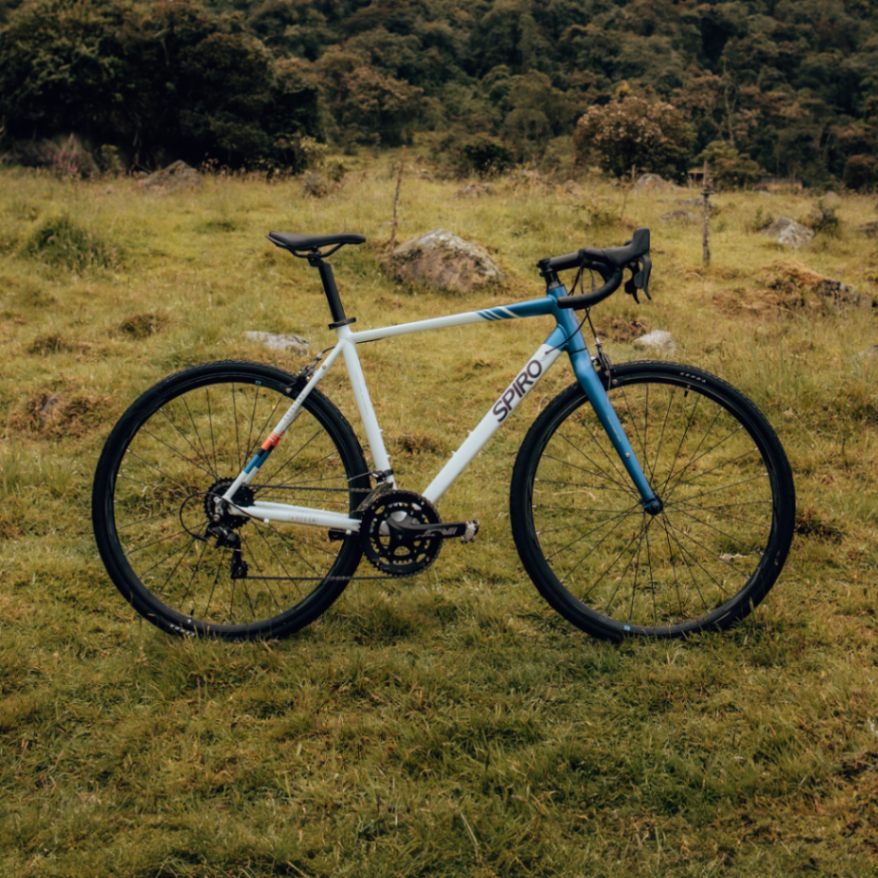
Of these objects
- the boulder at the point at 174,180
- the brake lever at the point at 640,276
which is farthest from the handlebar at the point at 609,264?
the boulder at the point at 174,180

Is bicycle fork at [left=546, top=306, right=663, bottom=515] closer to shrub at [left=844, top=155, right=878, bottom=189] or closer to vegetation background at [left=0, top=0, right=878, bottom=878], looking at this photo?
vegetation background at [left=0, top=0, right=878, bottom=878]

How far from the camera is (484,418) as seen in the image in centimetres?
380

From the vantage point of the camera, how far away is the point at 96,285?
375 inches

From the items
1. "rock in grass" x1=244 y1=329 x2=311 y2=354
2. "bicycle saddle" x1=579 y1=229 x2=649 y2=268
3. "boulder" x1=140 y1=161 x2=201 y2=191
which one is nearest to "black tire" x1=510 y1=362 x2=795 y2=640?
"bicycle saddle" x1=579 y1=229 x2=649 y2=268

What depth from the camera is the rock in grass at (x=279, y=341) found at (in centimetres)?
757

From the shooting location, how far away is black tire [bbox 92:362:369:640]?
3830 millimetres

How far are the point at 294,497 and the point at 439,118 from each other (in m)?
48.0

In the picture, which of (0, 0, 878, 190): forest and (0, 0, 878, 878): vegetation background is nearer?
(0, 0, 878, 878): vegetation background

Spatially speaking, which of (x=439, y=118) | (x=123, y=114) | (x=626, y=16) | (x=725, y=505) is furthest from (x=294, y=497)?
(x=626, y=16)

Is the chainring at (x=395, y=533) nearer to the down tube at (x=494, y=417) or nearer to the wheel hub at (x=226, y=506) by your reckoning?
the down tube at (x=494, y=417)

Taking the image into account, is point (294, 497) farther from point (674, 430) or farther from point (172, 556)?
point (674, 430)

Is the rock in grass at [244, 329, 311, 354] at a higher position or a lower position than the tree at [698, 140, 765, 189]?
higher

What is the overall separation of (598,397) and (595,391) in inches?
1.1

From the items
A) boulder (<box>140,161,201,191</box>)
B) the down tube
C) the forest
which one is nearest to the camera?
the down tube
